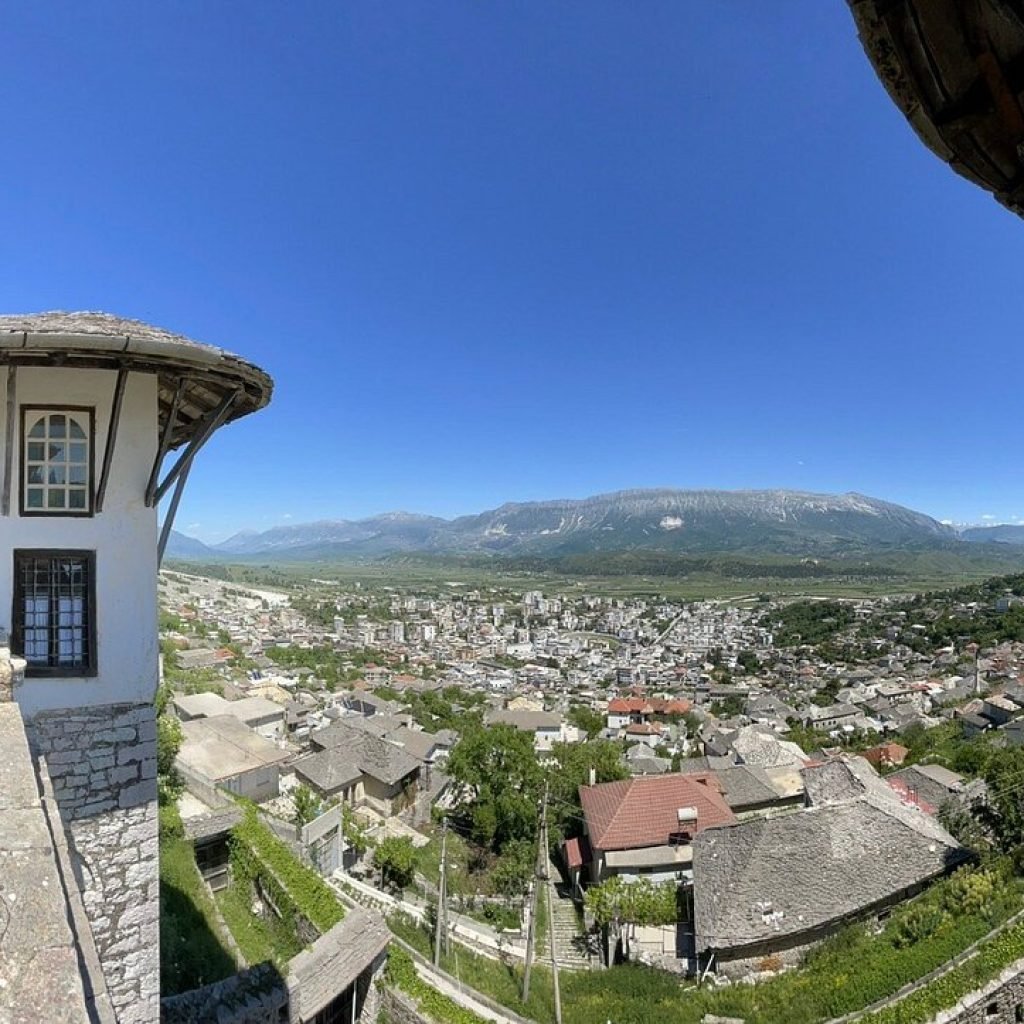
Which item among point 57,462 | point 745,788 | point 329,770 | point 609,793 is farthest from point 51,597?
point 745,788

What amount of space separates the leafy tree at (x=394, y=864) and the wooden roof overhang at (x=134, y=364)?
18276 mm

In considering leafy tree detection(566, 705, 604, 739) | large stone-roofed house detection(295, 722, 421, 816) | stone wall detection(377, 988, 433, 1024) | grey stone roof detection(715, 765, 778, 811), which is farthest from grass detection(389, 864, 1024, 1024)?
leafy tree detection(566, 705, 604, 739)

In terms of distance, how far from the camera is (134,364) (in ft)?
15.8

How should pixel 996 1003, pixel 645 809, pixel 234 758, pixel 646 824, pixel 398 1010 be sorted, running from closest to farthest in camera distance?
pixel 996 1003
pixel 398 1010
pixel 646 824
pixel 645 809
pixel 234 758

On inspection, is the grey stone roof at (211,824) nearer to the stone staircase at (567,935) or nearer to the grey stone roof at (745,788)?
the stone staircase at (567,935)

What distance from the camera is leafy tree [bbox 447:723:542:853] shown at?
25875mm

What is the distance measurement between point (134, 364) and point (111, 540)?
1442mm

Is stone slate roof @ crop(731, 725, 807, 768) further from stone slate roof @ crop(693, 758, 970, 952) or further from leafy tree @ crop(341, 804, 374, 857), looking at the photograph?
leafy tree @ crop(341, 804, 374, 857)

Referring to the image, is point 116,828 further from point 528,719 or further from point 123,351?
point 528,719

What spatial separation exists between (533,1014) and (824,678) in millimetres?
80034

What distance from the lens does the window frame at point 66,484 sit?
482cm

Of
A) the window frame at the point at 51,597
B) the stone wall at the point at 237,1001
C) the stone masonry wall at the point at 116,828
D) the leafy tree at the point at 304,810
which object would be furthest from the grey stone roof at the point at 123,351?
the leafy tree at the point at 304,810

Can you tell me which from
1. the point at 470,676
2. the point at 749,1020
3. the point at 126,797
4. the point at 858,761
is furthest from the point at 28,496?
the point at 470,676

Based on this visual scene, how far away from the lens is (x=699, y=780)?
28.3 m
